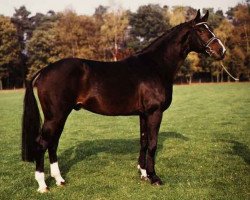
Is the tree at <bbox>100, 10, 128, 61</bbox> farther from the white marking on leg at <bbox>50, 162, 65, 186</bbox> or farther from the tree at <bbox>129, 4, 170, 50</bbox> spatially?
the white marking on leg at <bbox>50, 162, 65, 186</bbox>

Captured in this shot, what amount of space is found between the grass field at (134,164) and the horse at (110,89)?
0.48 metres

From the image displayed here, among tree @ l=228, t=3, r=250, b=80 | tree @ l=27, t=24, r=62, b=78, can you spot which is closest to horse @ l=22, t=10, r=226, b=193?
tree @ l=27, t=24, r=62, b=78

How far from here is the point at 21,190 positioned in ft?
22.9

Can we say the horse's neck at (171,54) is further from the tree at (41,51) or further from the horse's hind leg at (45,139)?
the tree at (41,51)

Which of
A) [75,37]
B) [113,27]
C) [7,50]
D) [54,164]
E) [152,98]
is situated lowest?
[54,164]

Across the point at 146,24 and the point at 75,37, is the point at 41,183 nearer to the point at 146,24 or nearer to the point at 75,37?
the point at 75,37

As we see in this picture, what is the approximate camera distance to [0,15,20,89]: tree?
61447 millimetres

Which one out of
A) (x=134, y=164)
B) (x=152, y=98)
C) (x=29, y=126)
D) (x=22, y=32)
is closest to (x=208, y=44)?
(x=152, y=98)

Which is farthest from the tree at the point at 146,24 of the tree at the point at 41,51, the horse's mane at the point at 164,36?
the horse's mane at the point at 164,36

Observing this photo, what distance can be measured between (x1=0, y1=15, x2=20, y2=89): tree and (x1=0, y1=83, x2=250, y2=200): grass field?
49.6m

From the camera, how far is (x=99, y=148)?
11.0 metres

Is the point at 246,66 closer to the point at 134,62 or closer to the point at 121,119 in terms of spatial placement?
the point at 121,119

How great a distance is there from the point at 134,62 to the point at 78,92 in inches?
57.8

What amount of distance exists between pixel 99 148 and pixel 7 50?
5755 centimetres
